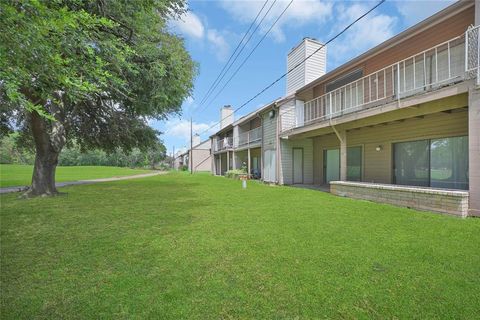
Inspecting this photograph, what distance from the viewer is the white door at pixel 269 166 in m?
15.3

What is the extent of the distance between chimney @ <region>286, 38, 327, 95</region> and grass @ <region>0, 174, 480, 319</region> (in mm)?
9703

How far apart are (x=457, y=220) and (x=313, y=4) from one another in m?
7.37

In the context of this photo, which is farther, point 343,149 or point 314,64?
point 314,64

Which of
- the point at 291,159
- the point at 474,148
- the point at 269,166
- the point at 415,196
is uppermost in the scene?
the point at 474,148

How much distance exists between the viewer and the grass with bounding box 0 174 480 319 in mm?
2508

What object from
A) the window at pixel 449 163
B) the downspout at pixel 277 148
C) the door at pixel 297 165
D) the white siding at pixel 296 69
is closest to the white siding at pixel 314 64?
the white siding at pixel 296 69

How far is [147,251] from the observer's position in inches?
159

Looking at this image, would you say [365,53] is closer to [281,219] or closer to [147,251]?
[281,219]

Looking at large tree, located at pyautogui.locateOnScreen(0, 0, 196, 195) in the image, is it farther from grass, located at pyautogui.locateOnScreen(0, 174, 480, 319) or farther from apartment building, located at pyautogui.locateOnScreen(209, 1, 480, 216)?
apartment building, located at pyautogui.locateOnScreen(209, 1, 480, 216)

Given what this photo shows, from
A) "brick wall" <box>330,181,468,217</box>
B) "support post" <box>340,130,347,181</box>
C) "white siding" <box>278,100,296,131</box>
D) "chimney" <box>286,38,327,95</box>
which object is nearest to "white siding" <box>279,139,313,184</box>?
"white siding" <box>278,100,296,131</box>

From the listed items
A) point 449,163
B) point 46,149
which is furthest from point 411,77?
point 46,149

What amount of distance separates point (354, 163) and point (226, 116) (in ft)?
63.3

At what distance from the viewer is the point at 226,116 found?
29141 millimetres

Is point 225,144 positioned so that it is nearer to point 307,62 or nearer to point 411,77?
point 307,62
